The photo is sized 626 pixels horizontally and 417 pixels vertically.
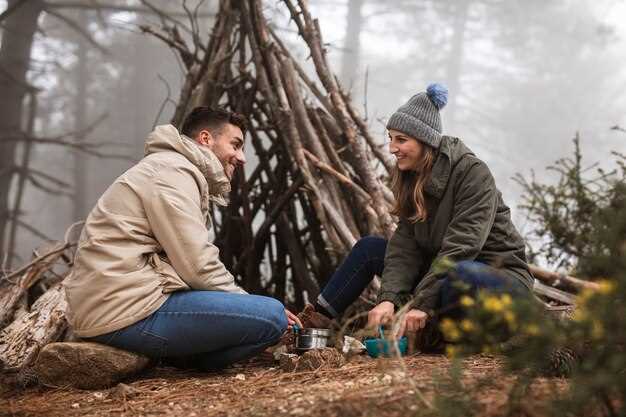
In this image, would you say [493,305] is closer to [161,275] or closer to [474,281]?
[474,281]

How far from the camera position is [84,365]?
98.2 inches

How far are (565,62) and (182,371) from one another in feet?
65.8

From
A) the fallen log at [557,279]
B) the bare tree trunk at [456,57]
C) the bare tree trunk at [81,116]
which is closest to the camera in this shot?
the fallen log at [557,279]

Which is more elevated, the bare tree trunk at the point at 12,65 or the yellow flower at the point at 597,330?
the bare tree trunk at the point at 12,65

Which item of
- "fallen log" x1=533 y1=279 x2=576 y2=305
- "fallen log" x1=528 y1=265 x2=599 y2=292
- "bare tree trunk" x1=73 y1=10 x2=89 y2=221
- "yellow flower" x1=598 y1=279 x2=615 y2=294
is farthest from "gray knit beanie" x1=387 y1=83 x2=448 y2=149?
"bare tree trunk" x1=73 y1=10 x2=89 y2=221

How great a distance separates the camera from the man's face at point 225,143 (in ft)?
9.37

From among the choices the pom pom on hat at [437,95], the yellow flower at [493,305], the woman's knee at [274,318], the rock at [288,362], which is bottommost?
the rock at [288,362]

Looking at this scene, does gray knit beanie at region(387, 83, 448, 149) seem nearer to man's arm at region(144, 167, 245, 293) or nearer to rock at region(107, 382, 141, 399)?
man's arm at region(144, 167, 245, 293)

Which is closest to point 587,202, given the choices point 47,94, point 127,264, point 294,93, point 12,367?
point 294,93

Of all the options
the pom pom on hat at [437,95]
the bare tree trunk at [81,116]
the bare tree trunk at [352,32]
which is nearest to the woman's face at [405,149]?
the pom pom on hat at [437,95]

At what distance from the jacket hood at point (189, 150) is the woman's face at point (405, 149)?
0.76 metres

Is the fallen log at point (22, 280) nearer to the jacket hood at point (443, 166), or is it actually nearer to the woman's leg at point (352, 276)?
the woman's leg at point (352, 276)

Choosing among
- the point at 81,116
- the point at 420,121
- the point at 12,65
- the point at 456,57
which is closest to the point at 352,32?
the point at 456,57

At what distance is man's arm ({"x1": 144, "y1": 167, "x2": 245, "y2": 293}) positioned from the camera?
7.95 ft
